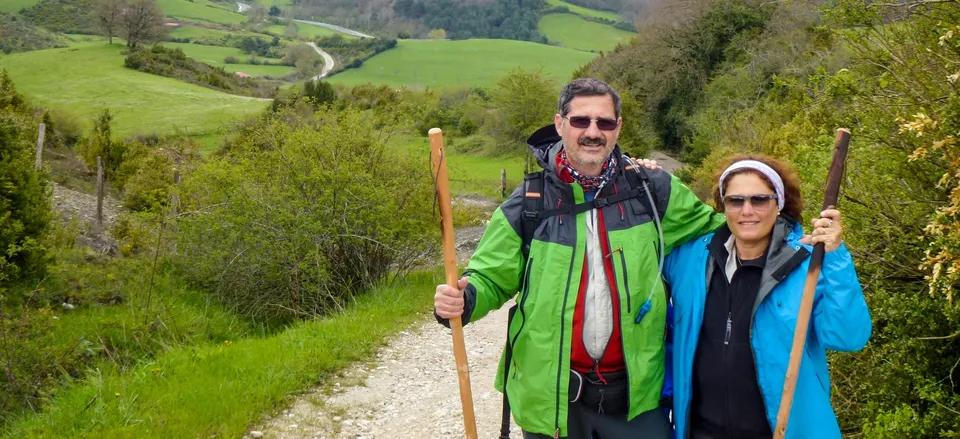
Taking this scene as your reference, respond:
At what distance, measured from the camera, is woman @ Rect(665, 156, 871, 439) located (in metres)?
2.64

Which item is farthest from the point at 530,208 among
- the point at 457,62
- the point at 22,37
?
the point at 22,37

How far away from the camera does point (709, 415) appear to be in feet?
9.48

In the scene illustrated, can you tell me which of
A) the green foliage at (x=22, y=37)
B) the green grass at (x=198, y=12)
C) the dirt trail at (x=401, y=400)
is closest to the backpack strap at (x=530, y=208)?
the dirt trail at (x=401, y=400)

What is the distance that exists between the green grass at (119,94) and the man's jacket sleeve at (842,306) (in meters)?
43.0

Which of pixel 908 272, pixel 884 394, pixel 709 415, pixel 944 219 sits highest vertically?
pixel 944 219

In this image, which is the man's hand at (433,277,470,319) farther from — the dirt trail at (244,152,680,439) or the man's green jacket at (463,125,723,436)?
the dirt trail at (244,152,680,439)

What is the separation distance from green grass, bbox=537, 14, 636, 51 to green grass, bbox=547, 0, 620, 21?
2.97 meters

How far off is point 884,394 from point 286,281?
8510 millimetres

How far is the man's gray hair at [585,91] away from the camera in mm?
2984

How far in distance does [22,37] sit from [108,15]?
15694mm

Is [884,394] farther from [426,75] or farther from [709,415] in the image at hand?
[426,75]

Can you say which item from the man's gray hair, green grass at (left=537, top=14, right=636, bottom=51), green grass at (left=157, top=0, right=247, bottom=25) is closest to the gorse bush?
the man's gray hair

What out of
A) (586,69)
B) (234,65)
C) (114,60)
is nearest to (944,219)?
(586,69)

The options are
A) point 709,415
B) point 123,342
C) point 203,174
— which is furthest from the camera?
point 203,174
